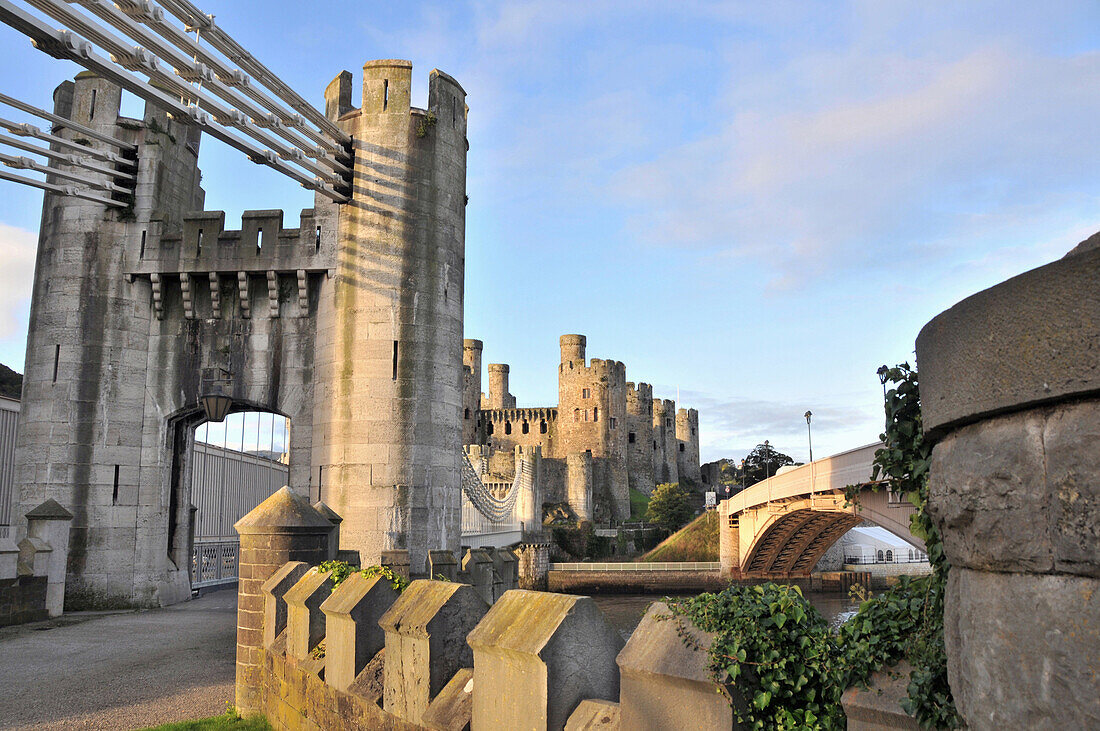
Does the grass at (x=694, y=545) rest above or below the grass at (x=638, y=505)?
below

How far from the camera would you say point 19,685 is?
9188 millimetres

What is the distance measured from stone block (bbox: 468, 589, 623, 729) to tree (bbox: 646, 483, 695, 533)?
61.4 meters

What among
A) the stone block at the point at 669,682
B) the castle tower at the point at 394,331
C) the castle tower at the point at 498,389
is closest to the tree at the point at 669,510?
the castle tower at the point at 498,389

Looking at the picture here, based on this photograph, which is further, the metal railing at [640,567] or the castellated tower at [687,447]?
the castellated tower at [687,447]

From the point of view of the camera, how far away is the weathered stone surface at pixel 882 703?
2.41 meters

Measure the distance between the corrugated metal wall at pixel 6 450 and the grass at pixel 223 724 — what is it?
1774 cm

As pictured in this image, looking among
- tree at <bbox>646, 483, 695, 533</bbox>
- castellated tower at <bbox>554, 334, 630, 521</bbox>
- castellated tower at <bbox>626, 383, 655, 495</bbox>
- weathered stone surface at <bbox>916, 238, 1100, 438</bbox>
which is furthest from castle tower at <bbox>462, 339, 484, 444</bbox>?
weathered stone surface at <bbox>916, 238, 1100, 438</bbox>

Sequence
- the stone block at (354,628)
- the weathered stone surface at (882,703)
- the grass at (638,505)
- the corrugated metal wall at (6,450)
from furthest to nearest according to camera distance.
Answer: the grass at (638,505) → the corrugated metal wall at (6,450) → the stone block at (354,628) → the weathered stone surface at (882,703)

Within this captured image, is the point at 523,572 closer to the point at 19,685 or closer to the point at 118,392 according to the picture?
the point at 118,392

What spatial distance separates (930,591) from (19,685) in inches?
400

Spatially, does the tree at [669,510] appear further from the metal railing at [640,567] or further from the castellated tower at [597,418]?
the metal railing at [640,567]

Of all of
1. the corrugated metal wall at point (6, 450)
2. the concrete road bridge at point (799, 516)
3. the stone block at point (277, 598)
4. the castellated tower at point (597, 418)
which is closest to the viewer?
the stone block at point (277, 598)

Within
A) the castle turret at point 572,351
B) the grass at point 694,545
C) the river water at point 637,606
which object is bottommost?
the river water at point 637,606

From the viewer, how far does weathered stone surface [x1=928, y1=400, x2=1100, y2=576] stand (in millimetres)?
1690
